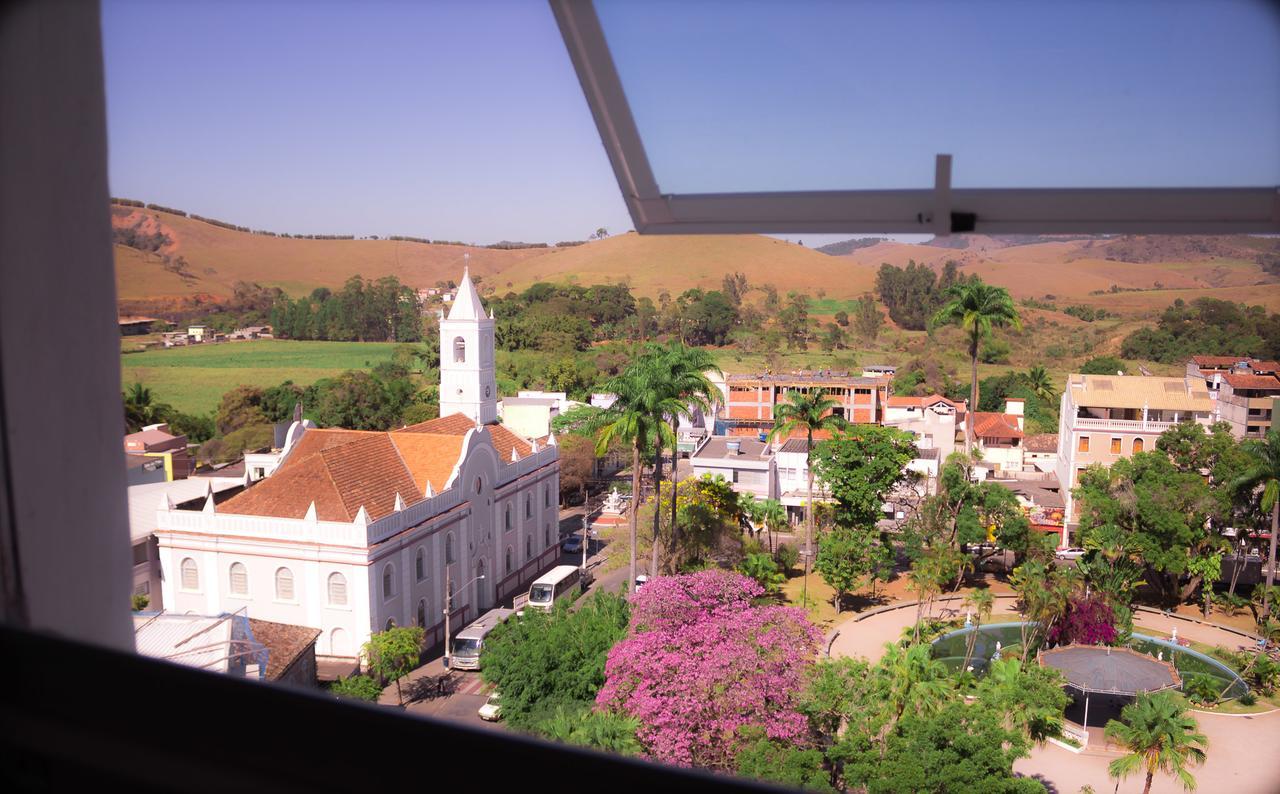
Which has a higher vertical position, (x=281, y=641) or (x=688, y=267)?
(x=688, y=267)

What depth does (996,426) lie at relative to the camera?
24.6 metres

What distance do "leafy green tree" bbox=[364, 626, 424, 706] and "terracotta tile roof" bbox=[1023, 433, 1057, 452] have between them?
18589mm

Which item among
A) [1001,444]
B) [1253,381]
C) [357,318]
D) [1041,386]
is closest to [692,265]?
[357,318]

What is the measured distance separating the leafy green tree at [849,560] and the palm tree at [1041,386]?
716 inches

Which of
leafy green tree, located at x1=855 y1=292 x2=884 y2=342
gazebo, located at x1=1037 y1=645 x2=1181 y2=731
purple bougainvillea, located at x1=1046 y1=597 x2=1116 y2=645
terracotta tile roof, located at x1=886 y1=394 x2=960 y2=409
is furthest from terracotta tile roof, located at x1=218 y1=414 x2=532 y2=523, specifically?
leafy green tree, located at x1=855 y1=292 x2=884 y2=342

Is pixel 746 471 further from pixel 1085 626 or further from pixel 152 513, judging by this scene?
pixel 152 513

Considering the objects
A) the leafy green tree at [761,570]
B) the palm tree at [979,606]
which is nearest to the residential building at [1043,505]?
the palm tree at [979,606]

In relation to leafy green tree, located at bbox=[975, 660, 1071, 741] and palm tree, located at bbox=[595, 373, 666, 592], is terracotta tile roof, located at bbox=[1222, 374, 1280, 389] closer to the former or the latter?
leafy green tree, located at bbox=[975, 660, 1071, 741]

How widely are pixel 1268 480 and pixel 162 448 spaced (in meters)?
23.0

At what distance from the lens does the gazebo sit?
1004cm

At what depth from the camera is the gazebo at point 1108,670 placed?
10.0 metres

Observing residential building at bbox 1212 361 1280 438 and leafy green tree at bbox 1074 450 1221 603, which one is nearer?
leafy green tree at bbox 1074 450 1221 603

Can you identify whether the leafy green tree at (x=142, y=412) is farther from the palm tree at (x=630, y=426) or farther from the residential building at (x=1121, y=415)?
the residential building at (x=1121, y=415)

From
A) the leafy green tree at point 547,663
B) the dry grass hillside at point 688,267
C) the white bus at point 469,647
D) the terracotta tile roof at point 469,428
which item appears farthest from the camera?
the dry grass hillside at point 688,267
